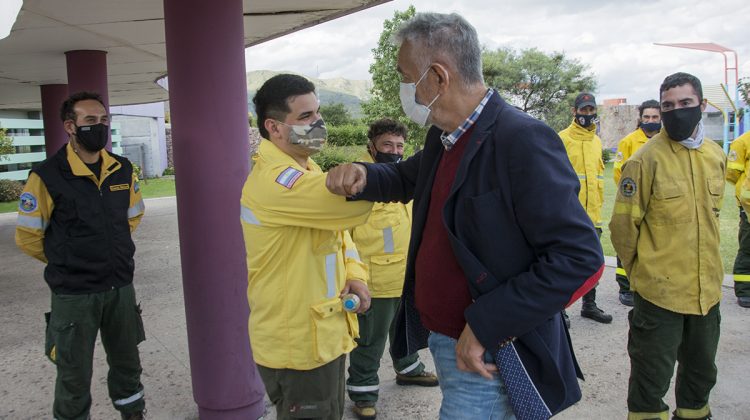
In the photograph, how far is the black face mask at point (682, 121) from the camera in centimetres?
324

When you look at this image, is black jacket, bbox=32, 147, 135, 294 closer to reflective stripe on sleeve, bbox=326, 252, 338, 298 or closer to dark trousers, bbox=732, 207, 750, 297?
reflective stripe on sleeve, bbox=326, 252, 338, 298

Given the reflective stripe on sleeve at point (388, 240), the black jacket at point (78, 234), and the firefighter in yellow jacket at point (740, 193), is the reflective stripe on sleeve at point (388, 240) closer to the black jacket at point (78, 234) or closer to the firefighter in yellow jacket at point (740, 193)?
the black jacket at point (78, 234)

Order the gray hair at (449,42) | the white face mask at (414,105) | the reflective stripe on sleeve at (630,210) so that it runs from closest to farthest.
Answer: the gray hair at (449,42) → the white face mask at (414,105) → the reflective stripe on sleeve at (630,210)

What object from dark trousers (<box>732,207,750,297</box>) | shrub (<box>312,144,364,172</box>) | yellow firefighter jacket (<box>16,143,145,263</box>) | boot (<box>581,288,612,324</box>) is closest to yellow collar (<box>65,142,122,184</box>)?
yellow firefighter jacket (<box>16,143,145,263</box>)

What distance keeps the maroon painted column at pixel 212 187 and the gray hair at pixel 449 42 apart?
6.04 feet

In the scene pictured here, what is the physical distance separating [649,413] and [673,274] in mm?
789

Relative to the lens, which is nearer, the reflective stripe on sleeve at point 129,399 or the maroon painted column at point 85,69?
the reflective stripe on sleeve at point 129,399

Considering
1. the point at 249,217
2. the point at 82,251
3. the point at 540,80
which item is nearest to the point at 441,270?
the point at 249,217

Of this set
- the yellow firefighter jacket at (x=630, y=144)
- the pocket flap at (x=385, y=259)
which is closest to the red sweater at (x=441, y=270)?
the pocket flap at (x=385, y=259)

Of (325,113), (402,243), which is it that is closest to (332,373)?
(402,243)

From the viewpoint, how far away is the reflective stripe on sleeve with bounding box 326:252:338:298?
2500mm

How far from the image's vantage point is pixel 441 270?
74.9 inches

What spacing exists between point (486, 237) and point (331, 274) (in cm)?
94

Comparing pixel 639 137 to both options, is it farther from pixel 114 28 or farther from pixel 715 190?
pixel 114 28
